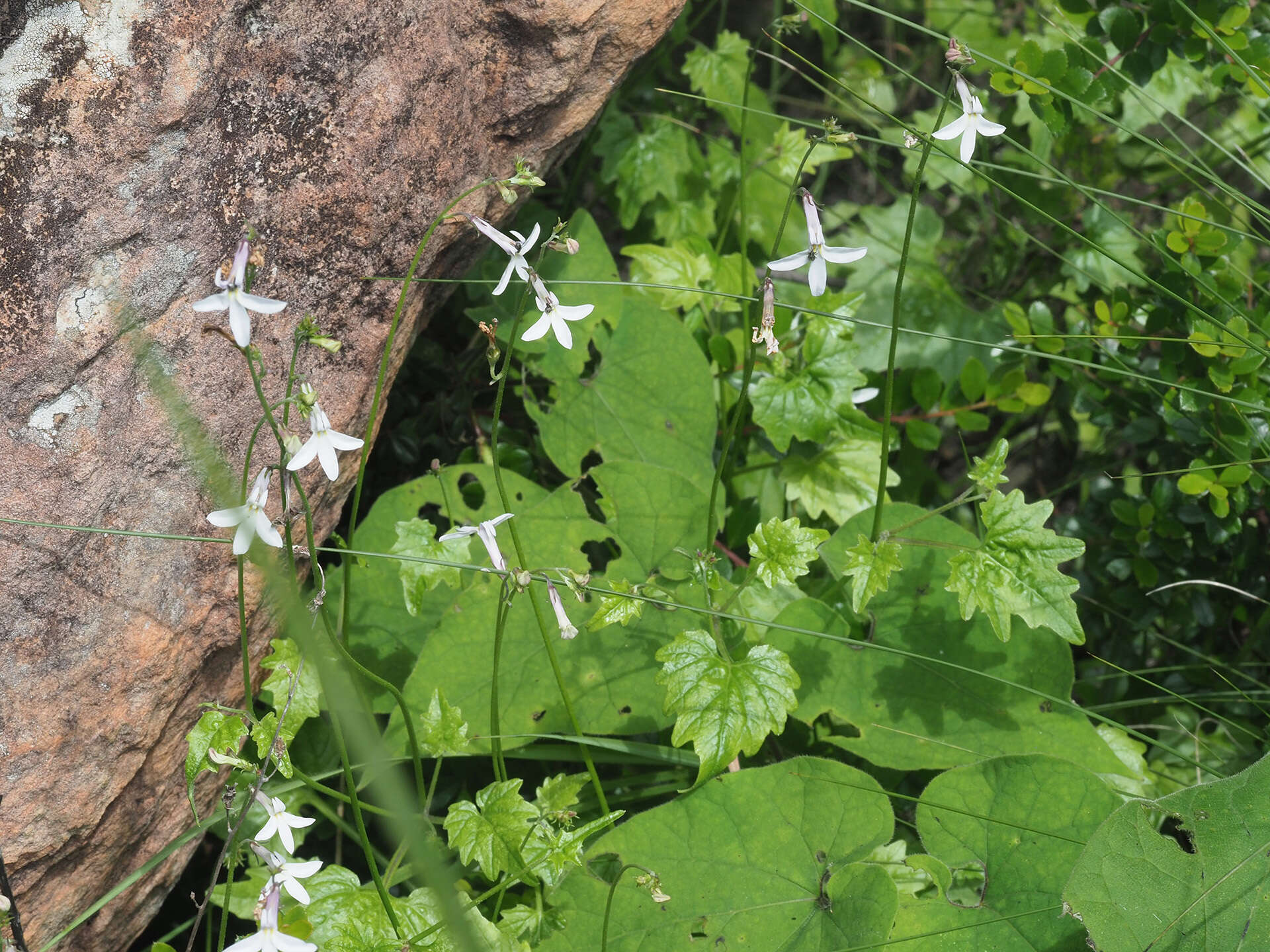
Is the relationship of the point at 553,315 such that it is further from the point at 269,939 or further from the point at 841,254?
the point at 269,939

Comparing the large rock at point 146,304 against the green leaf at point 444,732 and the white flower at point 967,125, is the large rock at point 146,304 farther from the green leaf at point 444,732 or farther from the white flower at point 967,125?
the white flower at point 967,125

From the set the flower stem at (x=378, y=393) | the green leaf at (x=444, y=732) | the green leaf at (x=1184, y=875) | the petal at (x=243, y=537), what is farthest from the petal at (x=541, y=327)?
the green leaf at (x=1184, y=875)

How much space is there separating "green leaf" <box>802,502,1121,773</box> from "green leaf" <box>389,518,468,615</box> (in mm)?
790

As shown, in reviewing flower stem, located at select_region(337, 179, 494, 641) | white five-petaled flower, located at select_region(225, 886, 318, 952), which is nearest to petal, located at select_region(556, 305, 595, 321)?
flower stem, located at select_region(337, 179, 494, 641)

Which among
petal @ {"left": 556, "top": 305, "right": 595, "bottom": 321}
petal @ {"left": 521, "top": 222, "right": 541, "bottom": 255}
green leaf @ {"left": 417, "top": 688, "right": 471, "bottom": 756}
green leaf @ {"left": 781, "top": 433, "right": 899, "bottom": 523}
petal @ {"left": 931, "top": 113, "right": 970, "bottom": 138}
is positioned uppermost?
petal @ {"left": 931, "top": 113, "right": 970, "bottom": 138}

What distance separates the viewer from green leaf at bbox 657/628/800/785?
197cm

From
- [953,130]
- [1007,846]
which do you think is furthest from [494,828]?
[953,130]

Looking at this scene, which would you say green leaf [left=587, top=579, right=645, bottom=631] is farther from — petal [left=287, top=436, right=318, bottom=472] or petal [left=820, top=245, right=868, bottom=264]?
petal [left=820, top=245, right=868, bottom=264]

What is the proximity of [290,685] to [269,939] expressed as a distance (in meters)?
0.61

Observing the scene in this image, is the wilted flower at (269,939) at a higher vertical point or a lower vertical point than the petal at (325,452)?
lower

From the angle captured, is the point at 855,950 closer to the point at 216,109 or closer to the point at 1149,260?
the point at 216,109

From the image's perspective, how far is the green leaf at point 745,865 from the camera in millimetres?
1997

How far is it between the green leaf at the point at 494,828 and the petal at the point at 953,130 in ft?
5.00

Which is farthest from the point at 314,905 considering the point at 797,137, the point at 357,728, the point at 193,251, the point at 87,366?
the point at 797,137
